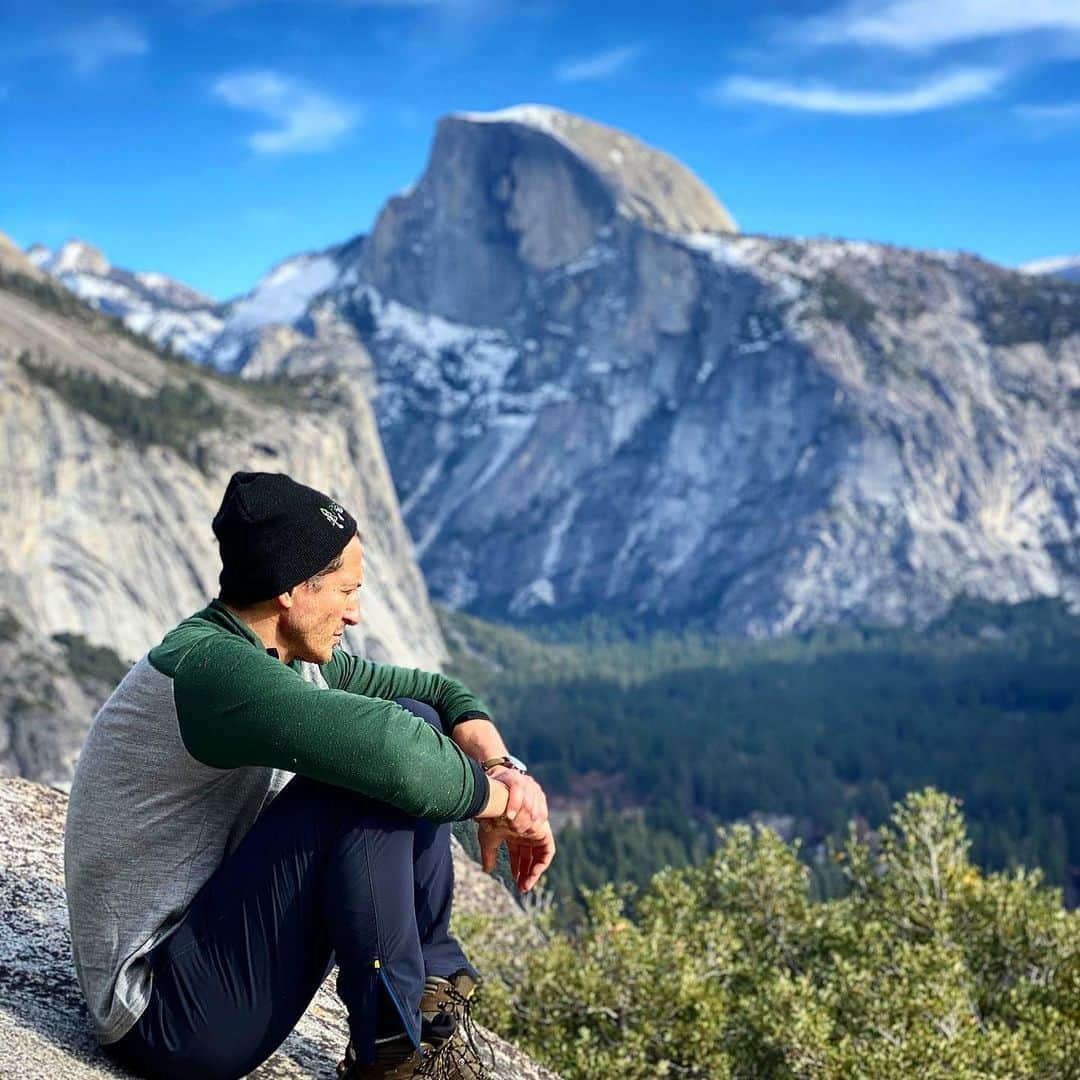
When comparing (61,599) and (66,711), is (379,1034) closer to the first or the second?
(66,711)

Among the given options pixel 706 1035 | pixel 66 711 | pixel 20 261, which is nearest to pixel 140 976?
pixel 706 1035

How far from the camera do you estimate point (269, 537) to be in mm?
6305

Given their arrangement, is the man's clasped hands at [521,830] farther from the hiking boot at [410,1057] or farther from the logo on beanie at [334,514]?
the logo on beanie at [334,514]

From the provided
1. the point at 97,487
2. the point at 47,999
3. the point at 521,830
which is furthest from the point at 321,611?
the point at 97,487

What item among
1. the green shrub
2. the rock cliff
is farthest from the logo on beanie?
the rock cliff

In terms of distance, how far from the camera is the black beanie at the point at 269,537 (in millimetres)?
6301

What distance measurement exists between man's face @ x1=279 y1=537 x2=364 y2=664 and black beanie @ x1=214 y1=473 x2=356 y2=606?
124 mm

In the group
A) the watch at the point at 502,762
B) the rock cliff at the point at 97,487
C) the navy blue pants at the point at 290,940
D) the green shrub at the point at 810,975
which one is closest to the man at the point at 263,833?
the navy blue pants at the point at 290,940

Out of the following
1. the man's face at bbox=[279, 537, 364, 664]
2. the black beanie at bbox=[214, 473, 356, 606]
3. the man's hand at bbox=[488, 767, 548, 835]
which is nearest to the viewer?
the black beanie at bbox=[214, 473, 356, 606]

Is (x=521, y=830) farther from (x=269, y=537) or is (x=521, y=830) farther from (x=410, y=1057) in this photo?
(x=269, y=537)

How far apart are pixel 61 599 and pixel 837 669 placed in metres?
123

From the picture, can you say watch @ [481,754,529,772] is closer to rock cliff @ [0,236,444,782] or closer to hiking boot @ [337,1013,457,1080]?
hiking boot @ [337,1013,457,1080]

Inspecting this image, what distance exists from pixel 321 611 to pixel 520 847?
6.11ft

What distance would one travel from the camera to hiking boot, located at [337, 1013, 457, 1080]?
20.8 ft
